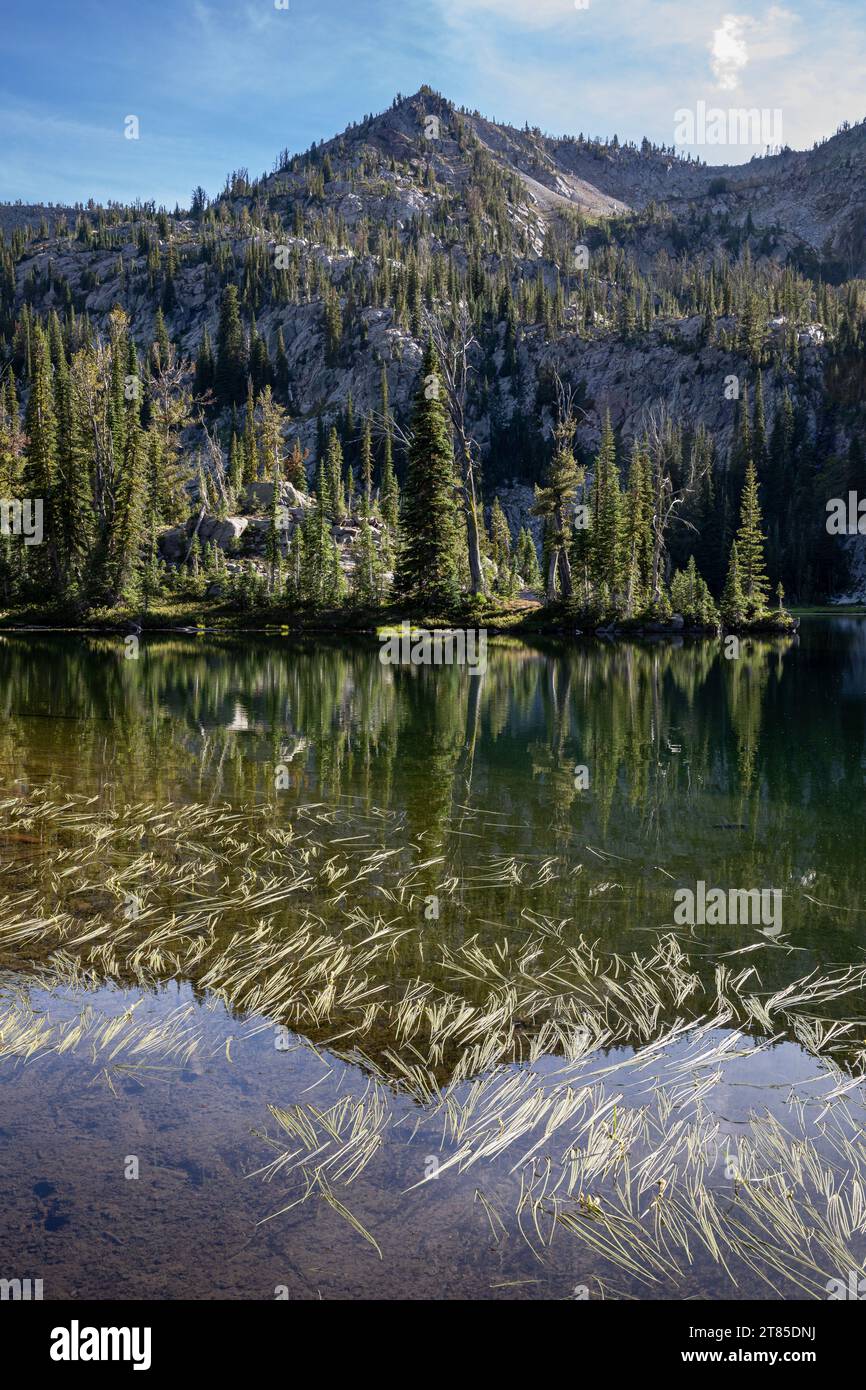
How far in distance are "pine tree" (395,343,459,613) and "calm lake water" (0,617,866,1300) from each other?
132 feet

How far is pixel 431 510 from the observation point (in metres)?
55.7

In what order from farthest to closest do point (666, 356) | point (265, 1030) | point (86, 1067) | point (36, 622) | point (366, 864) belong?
point (666, 356) < point (36, 622) < point (366, 864) < point (265, 1030) < point (86, 1067)

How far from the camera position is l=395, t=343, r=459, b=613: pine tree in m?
55.5

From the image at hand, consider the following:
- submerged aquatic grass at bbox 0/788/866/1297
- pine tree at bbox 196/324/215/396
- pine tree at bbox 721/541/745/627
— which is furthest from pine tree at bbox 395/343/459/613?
pine tree at bbox 196/324/215/396

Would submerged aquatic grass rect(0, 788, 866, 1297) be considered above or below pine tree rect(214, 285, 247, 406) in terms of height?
below

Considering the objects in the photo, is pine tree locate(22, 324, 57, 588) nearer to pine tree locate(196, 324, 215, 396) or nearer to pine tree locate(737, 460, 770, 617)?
pine tree locate(737, 460, 770, 617)

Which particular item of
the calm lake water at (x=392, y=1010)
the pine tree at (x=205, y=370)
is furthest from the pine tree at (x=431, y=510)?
the pine tree at (x=205, y=370)

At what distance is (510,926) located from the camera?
856cm

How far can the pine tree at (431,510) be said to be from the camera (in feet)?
182

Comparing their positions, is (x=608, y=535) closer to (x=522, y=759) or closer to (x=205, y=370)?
(x=522, y=759)

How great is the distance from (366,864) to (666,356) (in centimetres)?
19190
